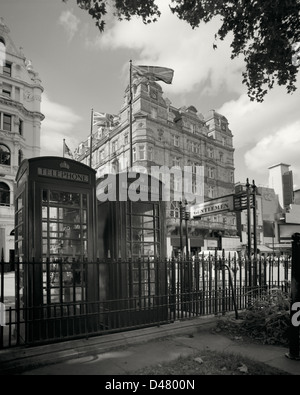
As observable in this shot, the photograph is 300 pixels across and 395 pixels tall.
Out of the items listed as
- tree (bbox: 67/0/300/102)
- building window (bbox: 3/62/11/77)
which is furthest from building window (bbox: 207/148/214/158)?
tree (bbox: 67/0/300/102)

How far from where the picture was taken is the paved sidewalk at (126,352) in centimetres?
435

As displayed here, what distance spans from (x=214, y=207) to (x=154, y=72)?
11.1 m

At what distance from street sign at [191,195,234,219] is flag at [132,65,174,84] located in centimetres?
958

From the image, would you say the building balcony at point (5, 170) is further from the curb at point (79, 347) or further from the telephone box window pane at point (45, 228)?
the curb at point (79, 347)

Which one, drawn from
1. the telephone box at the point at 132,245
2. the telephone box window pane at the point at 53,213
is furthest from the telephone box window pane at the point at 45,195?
the telephone box at the point at 132,245

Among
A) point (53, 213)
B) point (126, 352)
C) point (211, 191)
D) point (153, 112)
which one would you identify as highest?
point (153, 112)

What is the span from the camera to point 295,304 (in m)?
5.12

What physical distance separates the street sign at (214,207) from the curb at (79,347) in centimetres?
681

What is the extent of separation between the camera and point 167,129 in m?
42.5

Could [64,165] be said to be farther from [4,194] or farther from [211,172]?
[211,172]

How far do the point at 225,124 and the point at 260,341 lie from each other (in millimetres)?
50404

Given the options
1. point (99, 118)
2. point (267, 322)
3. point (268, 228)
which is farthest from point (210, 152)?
point (267, 322)

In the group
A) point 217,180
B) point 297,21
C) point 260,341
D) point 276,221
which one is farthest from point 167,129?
point 260,341
